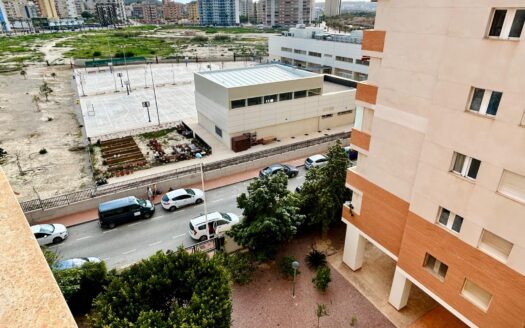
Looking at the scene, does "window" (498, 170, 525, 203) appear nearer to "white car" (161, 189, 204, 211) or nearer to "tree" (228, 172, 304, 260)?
"tree" (228, 172, 304, 260)

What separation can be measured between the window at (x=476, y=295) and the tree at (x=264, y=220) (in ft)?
30.0

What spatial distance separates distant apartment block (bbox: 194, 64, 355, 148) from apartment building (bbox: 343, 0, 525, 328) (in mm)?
21139

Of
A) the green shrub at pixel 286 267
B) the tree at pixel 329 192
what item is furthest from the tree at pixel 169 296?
the tree at pixel 329 192

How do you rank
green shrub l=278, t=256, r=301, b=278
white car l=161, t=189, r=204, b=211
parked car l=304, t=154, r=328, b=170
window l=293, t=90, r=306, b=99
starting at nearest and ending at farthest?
green shrub l=278, t=256, r=301, b=278 < white car l=161, t=189, r=204, b=211 < parked car l=304, t=154, r=328, b=170 < window l=293, t=90, r=306, b=99

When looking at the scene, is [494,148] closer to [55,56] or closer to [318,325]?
[318,325]

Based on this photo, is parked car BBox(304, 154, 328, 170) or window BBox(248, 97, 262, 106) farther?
window BBox(248, 97, 262, 106)

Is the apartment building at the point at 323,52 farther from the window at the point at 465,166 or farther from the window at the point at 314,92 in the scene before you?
the window at the point at 465,166

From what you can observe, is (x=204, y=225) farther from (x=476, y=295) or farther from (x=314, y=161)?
(x=476, y=295)

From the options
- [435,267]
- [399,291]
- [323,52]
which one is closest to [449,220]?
[435,267]

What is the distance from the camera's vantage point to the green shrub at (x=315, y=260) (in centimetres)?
2012

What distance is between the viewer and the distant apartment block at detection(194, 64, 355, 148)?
36.0 metres

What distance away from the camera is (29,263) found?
5.20 m

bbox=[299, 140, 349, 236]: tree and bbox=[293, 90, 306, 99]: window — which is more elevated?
bbox=[293, 90, 306, 99]: window

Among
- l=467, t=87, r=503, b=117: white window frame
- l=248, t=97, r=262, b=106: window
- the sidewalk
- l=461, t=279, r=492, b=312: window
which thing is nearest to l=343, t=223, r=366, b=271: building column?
l=461, t=279, r=492, b=312: window
